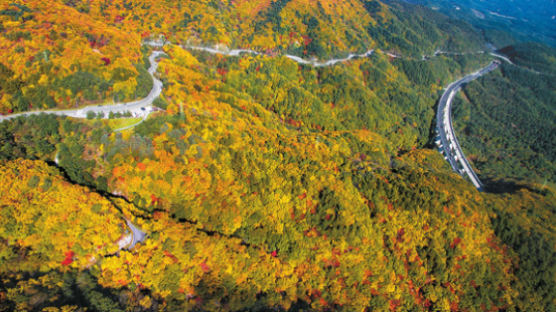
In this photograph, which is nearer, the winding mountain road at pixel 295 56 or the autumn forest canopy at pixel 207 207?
the autumn forest canopy at pixel 207 207

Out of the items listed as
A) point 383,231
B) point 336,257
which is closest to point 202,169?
point 336,257

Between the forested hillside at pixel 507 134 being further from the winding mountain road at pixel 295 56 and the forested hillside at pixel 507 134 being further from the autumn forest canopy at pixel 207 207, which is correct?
the winding mountain road at pixel 295 56

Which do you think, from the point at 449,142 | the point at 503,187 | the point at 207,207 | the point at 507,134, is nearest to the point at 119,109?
the point at 207,207

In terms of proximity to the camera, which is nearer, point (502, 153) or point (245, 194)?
point (245, 194)

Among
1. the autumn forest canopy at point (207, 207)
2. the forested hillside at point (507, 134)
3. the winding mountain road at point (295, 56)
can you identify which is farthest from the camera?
the forested hillside at point (507, 134)

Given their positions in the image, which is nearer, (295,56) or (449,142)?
(449,142)

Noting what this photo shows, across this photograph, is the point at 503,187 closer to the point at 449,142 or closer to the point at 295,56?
the point at 449,142

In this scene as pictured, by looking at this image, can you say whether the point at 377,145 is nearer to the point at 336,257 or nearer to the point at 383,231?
the point at 383,231

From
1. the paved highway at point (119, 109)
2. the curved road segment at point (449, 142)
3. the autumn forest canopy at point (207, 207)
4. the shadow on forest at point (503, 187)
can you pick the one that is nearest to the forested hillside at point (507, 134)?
the shadow on forest at point (503, 187)

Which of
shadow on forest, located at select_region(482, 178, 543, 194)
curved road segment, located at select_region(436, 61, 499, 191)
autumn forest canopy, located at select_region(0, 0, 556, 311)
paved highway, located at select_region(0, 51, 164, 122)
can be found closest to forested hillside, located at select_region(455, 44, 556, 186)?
shadow on forest, located at select_region(482, 178, 543, 194)

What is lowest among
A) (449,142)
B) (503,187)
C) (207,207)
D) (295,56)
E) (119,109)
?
(449,142)

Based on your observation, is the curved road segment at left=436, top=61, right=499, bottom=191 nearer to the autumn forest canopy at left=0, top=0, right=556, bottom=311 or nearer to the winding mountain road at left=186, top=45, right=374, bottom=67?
the autumn forest canopy at left=0, top=0, right=556, bottom=311
